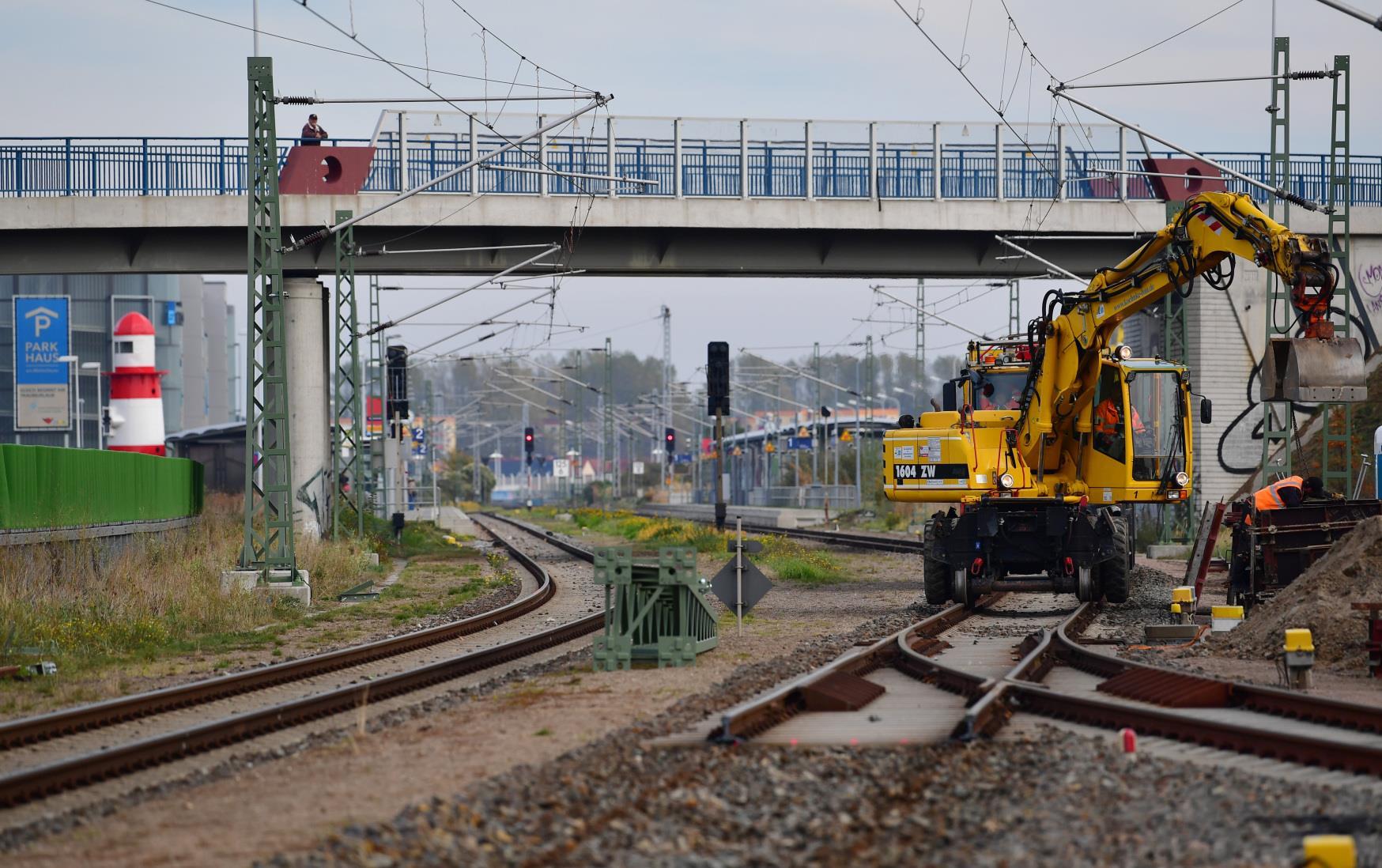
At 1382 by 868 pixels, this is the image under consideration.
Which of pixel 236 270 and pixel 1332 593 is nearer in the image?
pixel 1332 593

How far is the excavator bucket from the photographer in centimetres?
1656

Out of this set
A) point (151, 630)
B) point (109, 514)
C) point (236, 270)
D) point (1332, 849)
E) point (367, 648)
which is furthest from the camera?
point (236, 270)

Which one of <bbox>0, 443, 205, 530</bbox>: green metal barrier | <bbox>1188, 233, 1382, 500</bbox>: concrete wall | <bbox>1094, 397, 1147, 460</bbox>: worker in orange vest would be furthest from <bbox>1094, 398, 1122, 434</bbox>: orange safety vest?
<bbox>1188, 233, 1382, 500</bbox>: concrete wall

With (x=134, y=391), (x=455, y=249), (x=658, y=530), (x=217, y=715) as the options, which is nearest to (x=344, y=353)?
(x=455, y=249)

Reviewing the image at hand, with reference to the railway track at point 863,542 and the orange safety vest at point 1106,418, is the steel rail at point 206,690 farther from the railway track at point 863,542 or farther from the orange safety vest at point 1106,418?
the railway track at point 863,542

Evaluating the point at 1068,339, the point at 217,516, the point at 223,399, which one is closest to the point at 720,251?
the point at 217,516

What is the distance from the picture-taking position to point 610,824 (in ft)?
25.4

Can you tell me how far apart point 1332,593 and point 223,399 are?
145 metres

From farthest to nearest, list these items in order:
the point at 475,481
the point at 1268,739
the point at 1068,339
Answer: the point at 475,481 → the point at 1068,339 → the point at 1268,739

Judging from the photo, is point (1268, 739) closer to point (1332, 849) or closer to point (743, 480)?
point (1332, 849)

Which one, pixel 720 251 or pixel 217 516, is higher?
pixel 720 251

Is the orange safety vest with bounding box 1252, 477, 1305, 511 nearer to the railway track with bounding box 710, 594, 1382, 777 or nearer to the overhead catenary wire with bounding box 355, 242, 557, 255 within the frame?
the railway track with bounding box 710, 594, 1382, 777

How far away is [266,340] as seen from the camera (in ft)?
82.3

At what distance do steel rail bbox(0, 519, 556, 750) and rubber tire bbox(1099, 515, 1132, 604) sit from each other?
343 inches
